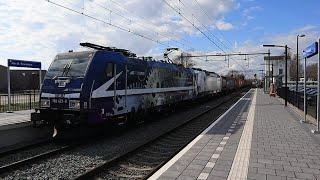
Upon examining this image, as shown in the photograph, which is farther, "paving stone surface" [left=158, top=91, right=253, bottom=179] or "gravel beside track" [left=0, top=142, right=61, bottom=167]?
"gravel beside track" [left=0, top=142, right=61, bottom=167]

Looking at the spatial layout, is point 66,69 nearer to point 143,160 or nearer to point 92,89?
point 92,89

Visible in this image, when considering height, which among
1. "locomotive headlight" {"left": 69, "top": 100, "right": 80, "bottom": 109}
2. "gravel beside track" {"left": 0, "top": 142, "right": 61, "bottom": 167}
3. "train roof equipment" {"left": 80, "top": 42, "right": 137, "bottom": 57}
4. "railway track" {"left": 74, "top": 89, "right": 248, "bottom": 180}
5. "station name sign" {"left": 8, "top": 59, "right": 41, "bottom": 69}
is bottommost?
"railway track" {"left": 74, "top": 89, "right": 248, "bottom": 180}

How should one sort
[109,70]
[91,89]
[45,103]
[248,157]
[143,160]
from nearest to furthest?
[248,157]
[143,160]
[91,89]
[45,103]
[109,70]

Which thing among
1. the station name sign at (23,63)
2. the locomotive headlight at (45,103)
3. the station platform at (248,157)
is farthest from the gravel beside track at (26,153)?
the station name sign at (23,63)

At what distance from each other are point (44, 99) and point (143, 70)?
5.22m

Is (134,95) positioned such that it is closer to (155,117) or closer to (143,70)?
(143,70)

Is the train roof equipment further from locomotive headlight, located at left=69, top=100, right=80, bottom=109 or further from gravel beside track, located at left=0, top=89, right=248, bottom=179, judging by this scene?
gravel beside track, located at left=0, top=89, right=248, bottom=179

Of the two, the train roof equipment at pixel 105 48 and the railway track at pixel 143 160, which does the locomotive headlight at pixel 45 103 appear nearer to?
the train roof equipment at pixel 105 48

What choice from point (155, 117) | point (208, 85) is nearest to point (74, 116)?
point (155, 117)

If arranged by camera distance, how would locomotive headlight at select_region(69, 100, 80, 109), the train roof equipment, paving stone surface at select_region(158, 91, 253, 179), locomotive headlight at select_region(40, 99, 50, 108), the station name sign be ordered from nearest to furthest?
paving stone surface at select_region(158, 91, 253, 179) → locomotive headlight at select_region(69, 100, 80, 109) → locomotive headlight at select_region(40, 99, 50, 108) → the train roof equipment → the station name sign

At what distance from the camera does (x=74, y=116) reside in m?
12.2

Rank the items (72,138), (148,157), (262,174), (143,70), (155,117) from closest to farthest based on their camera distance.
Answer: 1. (262,174)
2. (148,157)
3. (72,138)
4. (143,70)
5. (155,117)

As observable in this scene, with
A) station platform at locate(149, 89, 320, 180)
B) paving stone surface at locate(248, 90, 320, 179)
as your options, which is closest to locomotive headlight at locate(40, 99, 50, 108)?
station platform at locate(149, 89, 320, 180)

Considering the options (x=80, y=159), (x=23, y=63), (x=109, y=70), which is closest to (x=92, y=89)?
(x=109, y=70)
